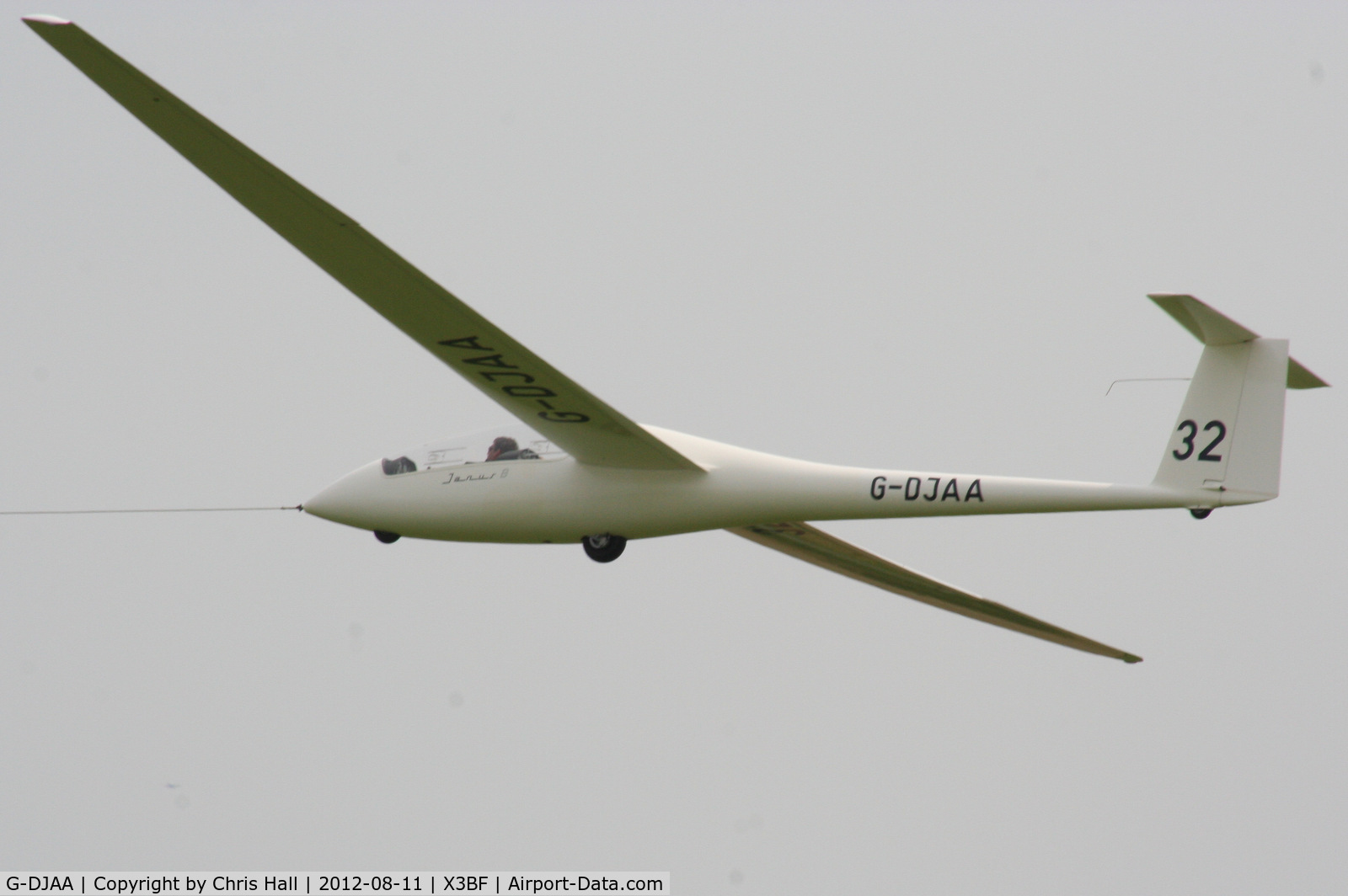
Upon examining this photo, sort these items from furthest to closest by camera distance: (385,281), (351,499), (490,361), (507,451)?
(351,499) < (507,451) < (490,361) < (385,281)

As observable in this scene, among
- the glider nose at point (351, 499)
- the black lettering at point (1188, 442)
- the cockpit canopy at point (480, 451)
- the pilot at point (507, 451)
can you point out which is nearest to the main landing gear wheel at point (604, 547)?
the cockpit canopy at point (480, 451)

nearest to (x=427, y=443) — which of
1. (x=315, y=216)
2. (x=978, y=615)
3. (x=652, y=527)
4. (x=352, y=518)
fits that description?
(x=352, y=518)

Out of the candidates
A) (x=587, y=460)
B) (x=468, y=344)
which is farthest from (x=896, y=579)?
(x=468, y=344)

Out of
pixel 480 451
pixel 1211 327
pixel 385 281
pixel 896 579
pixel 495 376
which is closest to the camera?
pixel 385 281

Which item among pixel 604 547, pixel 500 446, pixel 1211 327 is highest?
pixel 1211 327

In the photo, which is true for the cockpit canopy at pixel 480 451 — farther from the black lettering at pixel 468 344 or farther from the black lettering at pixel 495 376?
the black lettering at pixel 468 344

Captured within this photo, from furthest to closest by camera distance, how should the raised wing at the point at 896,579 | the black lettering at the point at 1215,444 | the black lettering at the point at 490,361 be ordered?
1. the raised wing at the point at 896,579
2. the black lettering at the point at 490,361
3. the black lettering at the point at 1215,444

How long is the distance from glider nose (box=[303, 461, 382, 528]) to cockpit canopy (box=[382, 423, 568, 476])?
22 cm

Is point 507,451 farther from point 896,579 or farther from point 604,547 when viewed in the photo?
point 896,579

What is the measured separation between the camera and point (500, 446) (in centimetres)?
1591

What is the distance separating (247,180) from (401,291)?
1689 millimetres

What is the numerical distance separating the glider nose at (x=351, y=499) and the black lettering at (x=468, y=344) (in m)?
3.02

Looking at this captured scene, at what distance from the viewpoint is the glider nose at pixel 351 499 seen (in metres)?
16.5

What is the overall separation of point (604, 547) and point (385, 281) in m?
3.99
